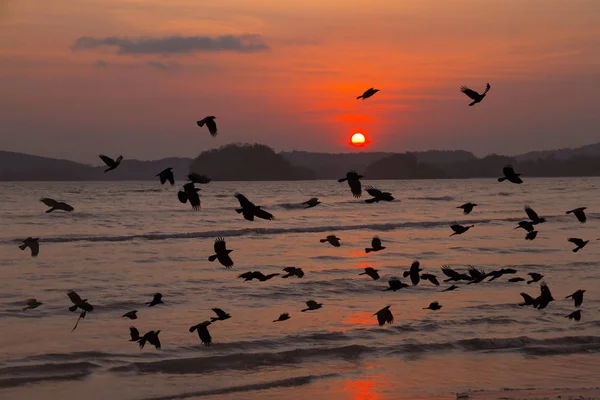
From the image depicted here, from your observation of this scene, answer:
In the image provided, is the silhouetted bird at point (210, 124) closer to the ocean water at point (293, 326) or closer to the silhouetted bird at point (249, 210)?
the silhouetted bird at point (249, 210)

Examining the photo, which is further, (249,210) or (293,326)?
(293,326)

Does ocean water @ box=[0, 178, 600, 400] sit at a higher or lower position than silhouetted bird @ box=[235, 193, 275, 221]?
lower

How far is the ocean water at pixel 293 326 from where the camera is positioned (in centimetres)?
1364

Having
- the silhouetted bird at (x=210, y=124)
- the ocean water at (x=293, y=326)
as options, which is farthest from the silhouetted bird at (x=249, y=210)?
the ocean water at (x=293, y=326)

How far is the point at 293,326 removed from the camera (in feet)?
58.6

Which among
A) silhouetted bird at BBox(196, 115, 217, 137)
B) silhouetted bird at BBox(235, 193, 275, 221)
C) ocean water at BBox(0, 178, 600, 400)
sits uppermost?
silhouetted bird at BBox(196, 115, 217, 137)

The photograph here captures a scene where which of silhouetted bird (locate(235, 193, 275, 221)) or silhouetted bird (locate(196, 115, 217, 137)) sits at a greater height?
silhouetted bird (locate(196, 115, 217, 137))

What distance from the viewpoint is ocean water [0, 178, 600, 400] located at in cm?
1364

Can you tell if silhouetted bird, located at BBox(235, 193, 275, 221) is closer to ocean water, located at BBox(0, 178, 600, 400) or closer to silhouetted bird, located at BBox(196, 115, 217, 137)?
silhouetted bird, located at BBox(196, 115, 217, 137)

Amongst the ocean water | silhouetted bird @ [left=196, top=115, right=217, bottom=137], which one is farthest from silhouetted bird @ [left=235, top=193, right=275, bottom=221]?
the ocean water

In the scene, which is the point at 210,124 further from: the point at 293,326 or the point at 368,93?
the point at 293,326

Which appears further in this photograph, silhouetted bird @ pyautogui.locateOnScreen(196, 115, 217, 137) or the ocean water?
the ocean water

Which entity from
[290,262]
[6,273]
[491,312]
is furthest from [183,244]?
[491,312]

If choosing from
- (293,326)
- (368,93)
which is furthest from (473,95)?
(293,326)
